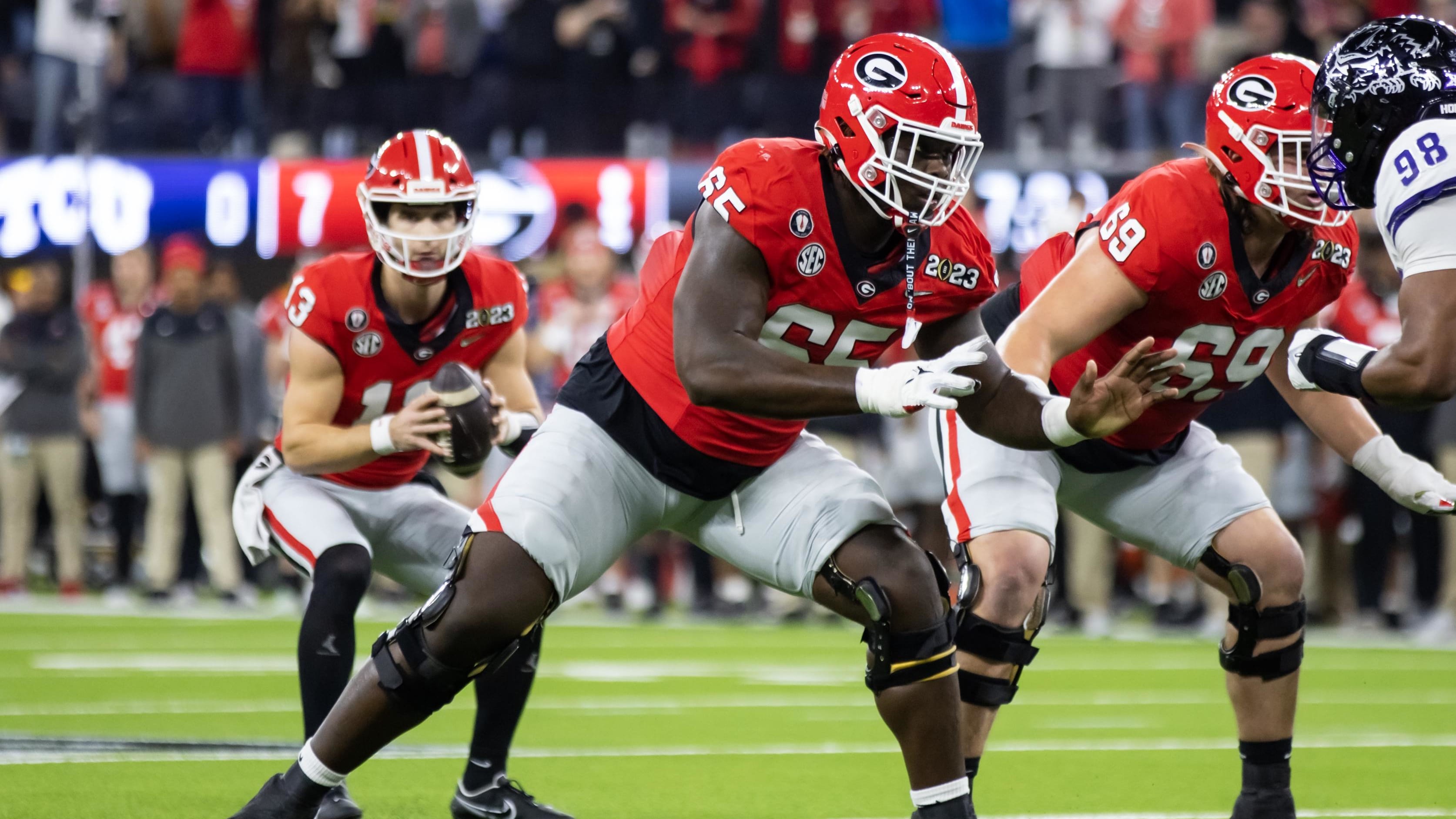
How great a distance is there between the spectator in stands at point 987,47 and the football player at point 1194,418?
765cm

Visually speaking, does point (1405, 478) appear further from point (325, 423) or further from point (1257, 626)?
point (325, 423)

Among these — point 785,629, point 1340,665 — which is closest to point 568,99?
point 785,629

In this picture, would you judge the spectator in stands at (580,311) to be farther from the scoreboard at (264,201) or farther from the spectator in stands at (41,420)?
the spectator in stands at (41,420)

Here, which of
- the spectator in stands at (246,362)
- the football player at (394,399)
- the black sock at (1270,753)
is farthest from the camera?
the spectator in stands at (246,362)

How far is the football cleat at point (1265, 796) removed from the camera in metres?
4.07

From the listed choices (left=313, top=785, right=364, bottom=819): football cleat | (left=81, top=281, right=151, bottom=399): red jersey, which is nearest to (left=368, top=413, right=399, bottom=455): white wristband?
(left=313, top=785, right=364, bottom=819): football cleat

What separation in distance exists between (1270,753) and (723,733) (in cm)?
228

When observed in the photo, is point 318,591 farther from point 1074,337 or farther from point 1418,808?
point 1418,808

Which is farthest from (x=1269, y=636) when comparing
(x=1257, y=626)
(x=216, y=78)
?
(x=216, y=78)

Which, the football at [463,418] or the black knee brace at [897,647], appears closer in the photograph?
the black knee brace at [897,647]

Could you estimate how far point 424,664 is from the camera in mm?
3633

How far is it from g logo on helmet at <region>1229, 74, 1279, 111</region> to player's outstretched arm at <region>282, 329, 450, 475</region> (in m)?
2.04

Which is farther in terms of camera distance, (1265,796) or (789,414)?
(1265,796)

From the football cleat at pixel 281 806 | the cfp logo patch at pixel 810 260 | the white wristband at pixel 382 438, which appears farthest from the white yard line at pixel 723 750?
the cfp logo patch at pixel 810 260
